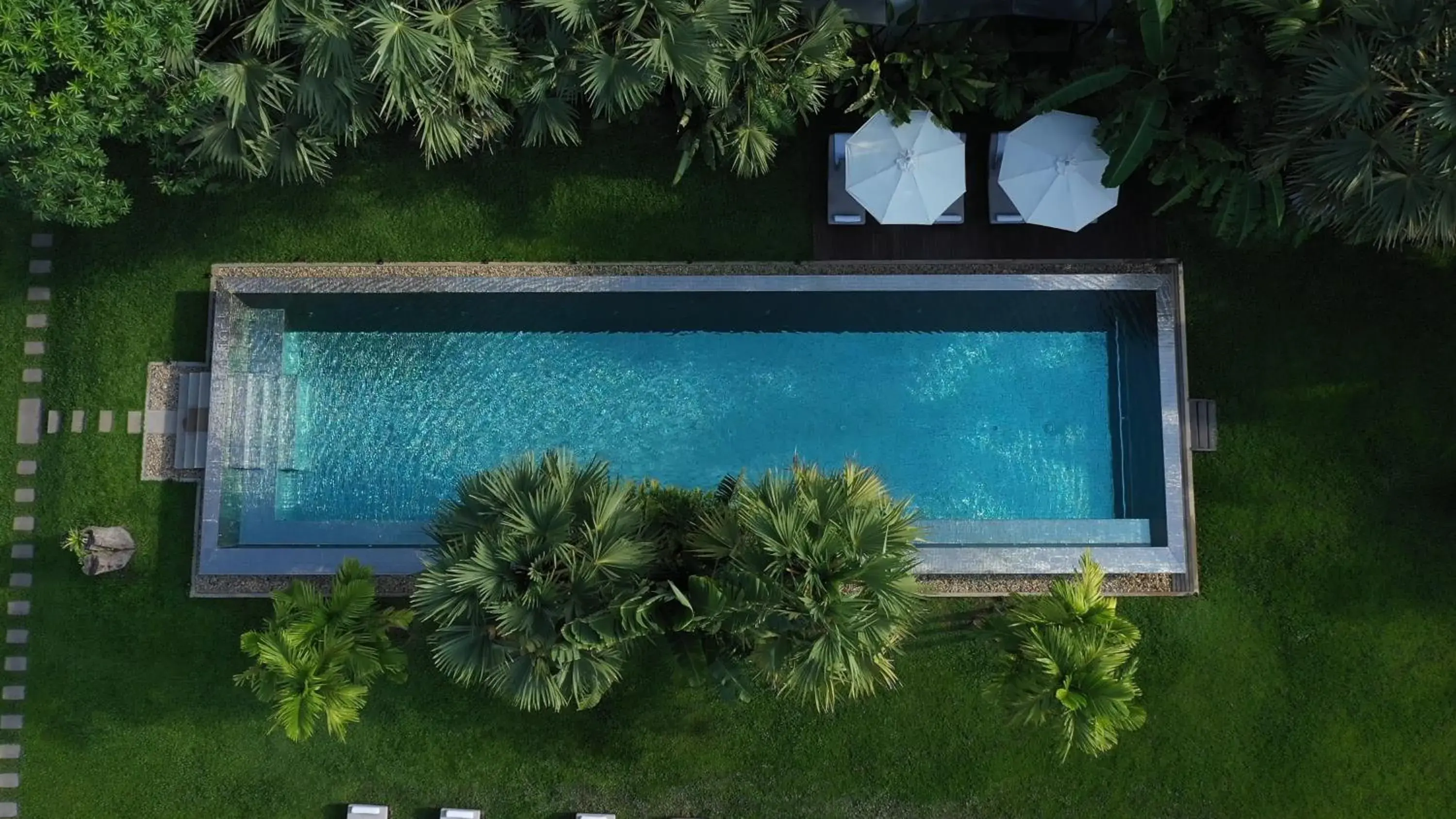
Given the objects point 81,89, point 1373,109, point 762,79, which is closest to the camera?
point 81,89

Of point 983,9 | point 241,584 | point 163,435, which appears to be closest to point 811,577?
point 983,9

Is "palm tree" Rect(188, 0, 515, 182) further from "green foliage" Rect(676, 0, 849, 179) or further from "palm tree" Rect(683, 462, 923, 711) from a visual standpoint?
"palm tree" Rect(683, 462, 923, 711)

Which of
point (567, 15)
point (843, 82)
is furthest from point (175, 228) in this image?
point (843, 82)

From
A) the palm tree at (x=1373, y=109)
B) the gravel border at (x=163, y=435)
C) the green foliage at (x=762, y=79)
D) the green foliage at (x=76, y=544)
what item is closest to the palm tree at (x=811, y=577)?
the green foliage at (x=762, y=79)

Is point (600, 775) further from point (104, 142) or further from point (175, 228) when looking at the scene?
point (104, 142)

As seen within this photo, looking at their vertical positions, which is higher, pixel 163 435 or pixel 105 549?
pixel 163 435

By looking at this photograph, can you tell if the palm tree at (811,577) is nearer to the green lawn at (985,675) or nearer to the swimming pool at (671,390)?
the swimming pool at (671,390)

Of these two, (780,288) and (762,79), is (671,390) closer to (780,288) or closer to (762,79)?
(780,288)
